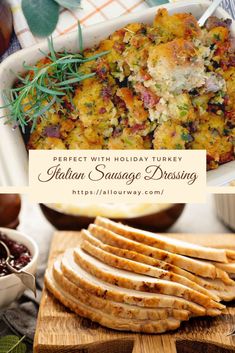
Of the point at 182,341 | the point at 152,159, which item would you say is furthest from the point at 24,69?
the point at 182,341

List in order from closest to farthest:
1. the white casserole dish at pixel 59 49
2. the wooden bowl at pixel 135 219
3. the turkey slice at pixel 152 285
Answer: the white casserole dish at pixel 59 49
the turkey slice at pixel 152 285
the wooden bowl at pixel 135 219

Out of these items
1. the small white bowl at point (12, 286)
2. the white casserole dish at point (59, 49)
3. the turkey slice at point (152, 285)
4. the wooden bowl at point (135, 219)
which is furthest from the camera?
the wooden bowl at point (135, 219)

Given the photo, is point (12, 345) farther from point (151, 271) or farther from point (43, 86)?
point (43, 86)

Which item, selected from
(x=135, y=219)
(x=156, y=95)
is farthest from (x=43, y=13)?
(x=135, y=219)

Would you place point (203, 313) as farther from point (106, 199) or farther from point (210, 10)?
point (210, 10)

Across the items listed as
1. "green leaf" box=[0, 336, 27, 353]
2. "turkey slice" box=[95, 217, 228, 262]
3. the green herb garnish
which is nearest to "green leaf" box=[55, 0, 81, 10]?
the green herb garnish

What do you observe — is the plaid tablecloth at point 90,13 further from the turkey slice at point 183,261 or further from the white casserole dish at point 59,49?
the turkey slice at point 183,261

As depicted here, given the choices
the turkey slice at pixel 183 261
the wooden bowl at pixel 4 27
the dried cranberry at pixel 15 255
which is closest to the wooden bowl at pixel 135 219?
the dried cranberry at pixel 15 255
